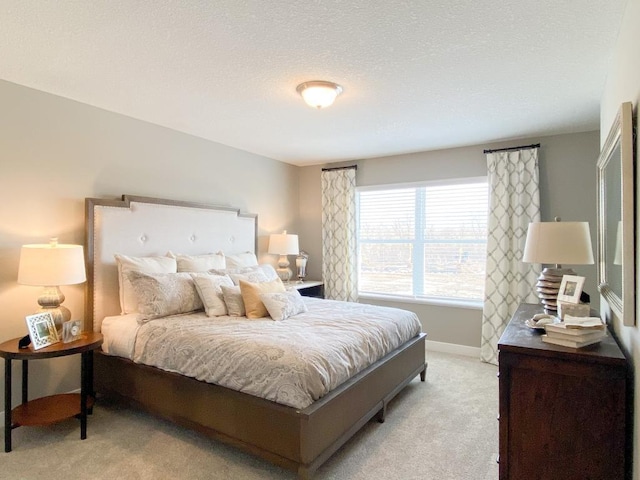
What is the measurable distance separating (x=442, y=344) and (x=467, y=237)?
4.26 ft

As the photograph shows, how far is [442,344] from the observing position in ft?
14.9

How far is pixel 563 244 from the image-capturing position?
7.55 feet

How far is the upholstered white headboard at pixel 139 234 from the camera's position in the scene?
10.0ft

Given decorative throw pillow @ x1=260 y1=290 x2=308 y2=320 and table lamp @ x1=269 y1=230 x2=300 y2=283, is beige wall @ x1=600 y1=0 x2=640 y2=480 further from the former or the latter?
table lamp @ x1=269 y1=230 x2=300 y2=283

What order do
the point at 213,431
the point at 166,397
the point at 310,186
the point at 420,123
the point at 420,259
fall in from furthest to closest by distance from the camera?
1. the point at 310,186
2. the point at 420,259
3. the point at 420,123
4. the point at 166,397
5. the point at 213,431

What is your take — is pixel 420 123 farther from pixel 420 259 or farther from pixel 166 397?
pixel 166 397

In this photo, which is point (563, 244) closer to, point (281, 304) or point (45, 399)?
point (281, 304)

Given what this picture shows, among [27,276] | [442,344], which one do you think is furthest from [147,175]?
[442,344]

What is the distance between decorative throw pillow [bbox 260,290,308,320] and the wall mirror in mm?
2067

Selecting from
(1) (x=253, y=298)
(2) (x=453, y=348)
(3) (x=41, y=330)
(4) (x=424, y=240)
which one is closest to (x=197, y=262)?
(1) (x=253, y=298)

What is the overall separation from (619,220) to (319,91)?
74.3 inches

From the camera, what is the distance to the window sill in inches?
173

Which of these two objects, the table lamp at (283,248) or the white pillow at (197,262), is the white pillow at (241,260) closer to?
the white pillow at (197,262)

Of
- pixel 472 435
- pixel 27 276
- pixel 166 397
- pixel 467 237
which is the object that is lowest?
pixel 472 435
